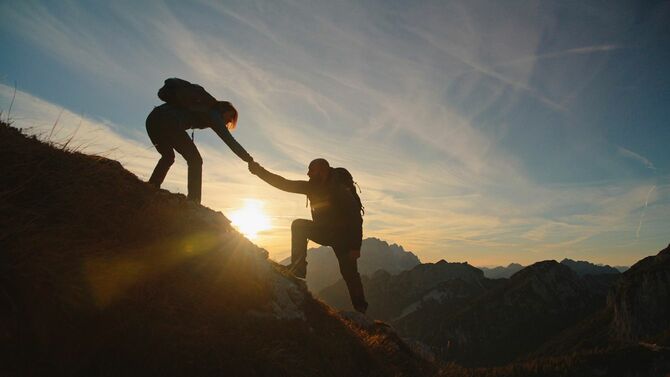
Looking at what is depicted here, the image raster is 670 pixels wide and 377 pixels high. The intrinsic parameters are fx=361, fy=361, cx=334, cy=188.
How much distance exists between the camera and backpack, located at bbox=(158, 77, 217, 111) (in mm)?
7949

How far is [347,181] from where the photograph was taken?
8.93 meters

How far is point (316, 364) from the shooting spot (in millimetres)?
4938

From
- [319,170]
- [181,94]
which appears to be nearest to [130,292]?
[319,170]

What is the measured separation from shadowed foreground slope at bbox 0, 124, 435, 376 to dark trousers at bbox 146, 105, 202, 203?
46.4 inches

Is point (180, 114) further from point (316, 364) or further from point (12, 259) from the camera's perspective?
point (316, 364)

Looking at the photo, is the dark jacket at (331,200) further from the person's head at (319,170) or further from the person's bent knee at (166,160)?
the person's bent knee at (166,160)

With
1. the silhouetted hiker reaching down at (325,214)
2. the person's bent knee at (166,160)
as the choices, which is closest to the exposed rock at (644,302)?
the silhouetted hiker reaching down at (325,214)

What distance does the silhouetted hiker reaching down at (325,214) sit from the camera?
8453 mm

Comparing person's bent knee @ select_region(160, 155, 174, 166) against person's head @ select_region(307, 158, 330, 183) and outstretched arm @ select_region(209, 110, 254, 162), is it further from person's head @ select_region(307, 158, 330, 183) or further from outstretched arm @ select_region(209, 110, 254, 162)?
person's head @ select_region(307, 158, 330, 183)

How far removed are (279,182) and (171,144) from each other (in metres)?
2.49

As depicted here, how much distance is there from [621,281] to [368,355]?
5931 inches

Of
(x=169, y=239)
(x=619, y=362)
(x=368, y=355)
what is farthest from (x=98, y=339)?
(x=619, y=362)

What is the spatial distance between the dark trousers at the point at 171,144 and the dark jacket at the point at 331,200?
1703mm

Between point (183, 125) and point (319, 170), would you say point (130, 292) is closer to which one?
point (183, 125)
